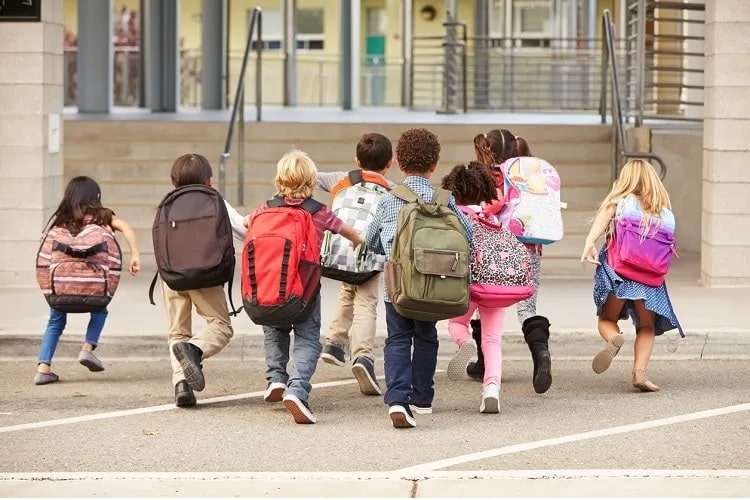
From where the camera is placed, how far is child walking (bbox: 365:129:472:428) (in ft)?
26.1

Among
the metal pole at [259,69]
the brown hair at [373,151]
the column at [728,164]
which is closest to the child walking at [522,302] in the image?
the brown hair at [373,151]

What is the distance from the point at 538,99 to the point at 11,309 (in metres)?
20.0

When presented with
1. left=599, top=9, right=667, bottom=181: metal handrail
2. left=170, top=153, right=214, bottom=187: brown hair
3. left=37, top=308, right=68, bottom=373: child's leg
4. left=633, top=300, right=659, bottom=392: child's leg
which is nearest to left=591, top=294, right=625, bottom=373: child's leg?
left=633, top=300, right=659, bottom=392: child's leg

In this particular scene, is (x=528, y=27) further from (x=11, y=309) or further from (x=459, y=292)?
(x=459, y=292)

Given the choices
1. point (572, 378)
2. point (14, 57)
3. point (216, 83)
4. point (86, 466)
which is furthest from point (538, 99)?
point (86, 466)

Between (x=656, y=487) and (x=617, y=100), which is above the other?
(x=617, y=100)

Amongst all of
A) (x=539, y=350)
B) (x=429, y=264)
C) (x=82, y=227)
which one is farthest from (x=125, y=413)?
(x=539, y=350)

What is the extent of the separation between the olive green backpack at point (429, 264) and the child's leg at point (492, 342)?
61cm

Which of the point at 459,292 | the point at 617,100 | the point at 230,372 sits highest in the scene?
the point at 617,100

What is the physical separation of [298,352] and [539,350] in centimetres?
150

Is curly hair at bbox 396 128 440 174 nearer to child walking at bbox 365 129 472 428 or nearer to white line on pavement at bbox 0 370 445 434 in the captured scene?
child walking at bbox 365 129 472 428

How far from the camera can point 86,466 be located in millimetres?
6980

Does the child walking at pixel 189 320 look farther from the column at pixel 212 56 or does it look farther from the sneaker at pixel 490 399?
the column at pixel 212 56

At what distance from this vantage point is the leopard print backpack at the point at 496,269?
8.23m
